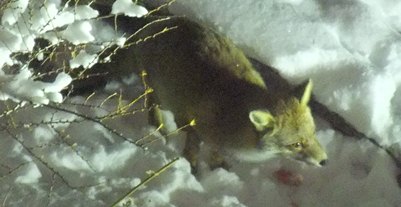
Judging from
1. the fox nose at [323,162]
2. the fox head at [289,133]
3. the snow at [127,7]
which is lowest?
the fox nose at [323,162]

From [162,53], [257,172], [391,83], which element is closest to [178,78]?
[162,53]

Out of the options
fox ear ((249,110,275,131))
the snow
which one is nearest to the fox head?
fox ear ((249,110,275,131))

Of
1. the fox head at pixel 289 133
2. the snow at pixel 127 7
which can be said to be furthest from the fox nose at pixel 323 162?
the snow at pixel 127 7

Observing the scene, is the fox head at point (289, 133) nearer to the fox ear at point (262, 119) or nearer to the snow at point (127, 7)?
the fox ear at point (262, 119)

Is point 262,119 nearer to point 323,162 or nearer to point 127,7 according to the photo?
point 323,162

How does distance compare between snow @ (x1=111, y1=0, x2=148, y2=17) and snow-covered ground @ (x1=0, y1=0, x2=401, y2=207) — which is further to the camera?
snow-covered ground @ (x1=0, y1=0, x2=401, y2=207)

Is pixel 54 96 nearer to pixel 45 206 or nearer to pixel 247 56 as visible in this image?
pixel 45 206

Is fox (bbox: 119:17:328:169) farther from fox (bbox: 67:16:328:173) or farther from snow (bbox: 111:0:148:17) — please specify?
snow (bbox: 111:0:148:17)

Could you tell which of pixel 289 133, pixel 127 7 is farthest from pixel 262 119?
pixel 127 7
